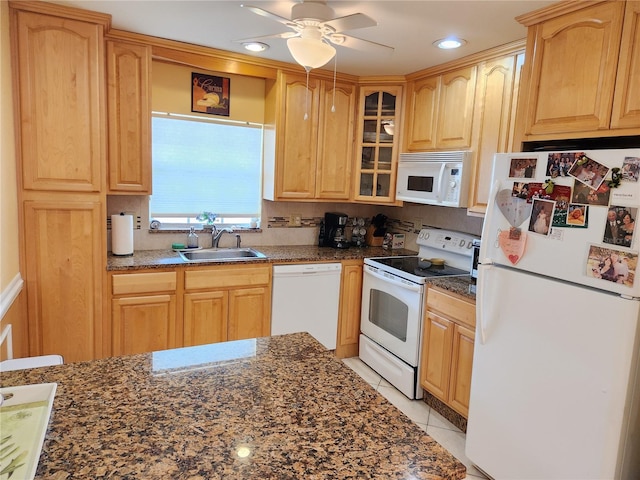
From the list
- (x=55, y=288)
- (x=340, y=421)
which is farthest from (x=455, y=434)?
(x=55, y=288)

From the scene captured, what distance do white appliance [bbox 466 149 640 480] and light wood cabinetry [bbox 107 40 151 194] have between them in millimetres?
2254

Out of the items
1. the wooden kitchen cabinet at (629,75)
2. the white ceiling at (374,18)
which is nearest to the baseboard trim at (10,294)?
the white ceiling at (374,18)

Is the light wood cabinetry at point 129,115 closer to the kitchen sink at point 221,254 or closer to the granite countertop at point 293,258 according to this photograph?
the granite countertop at point 293,258

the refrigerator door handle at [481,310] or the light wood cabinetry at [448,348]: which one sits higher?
the refrigerator door handle at [481,310]

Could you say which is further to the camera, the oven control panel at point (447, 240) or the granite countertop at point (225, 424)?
the oven control panel at point (447, 240)

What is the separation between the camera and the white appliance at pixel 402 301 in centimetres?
294

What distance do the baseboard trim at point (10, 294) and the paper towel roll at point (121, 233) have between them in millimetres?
694

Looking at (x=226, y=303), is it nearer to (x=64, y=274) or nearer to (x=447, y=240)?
(x=64, y=274)

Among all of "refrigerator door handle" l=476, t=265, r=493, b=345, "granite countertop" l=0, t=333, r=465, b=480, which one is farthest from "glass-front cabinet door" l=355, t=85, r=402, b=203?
"granite countertop" l=0, t=333, r=465, b=480

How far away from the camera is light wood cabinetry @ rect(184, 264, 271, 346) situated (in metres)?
2.99

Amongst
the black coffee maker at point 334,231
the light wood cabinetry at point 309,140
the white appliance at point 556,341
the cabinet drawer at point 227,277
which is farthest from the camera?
the black coffee maker at point 334,231

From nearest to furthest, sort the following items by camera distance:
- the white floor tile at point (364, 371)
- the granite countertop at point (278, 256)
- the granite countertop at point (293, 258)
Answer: the granite countertop at point (293, 258) < the granite countertop at point (278, 256) < the white floor tile at point (364, 371)

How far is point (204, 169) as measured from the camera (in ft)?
11.4

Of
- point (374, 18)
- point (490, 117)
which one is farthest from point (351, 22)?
point (490, 117)
